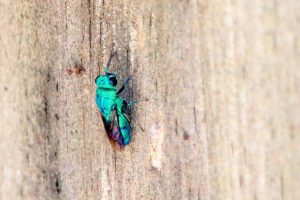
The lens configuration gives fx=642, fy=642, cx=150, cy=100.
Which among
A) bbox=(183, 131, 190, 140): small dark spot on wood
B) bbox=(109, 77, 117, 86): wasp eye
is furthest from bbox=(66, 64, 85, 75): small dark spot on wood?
bbox=(183, 131, 190, 140): small dark spot on wood

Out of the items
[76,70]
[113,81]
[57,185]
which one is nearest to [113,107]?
[113,81]

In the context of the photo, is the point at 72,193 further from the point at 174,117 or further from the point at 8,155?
the point at 174,117

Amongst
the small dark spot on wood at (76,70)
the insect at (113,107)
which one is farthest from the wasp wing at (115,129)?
the small dark spot on wood at (76,70)

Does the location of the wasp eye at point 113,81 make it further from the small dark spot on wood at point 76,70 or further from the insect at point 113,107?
the small dark spot on wood at point 76,70

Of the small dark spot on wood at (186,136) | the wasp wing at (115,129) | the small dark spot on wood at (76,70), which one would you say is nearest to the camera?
the small dark spot on wood at (186,136)

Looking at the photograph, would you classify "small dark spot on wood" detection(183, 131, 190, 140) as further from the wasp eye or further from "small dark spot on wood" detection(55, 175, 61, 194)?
"small dark spot on wood" detection(55, 175, 61, 194)

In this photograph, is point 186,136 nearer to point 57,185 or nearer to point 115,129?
point 115,129
